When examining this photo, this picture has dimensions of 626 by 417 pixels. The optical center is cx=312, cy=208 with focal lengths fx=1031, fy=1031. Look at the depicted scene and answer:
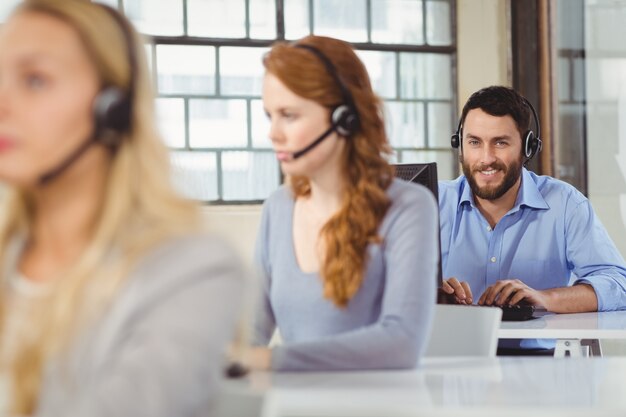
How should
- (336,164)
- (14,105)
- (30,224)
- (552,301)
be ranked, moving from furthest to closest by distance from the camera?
(552,301)
(336,164)
(30,224)
(14,105)

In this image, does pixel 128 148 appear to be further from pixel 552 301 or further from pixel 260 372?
pixel 552 301

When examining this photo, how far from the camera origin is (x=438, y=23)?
7613 millimetres

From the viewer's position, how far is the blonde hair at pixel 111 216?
105 centimetres

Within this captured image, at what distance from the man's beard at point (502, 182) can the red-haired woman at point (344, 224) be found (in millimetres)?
1377

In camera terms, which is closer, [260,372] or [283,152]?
[260,372]

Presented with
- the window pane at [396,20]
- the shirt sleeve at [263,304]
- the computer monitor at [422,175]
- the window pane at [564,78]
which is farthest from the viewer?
the window pane at [396,20]

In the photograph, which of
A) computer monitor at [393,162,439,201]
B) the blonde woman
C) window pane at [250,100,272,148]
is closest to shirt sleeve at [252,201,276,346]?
computer monitor at [393,162,439,201]

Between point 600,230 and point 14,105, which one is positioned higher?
point 14,105

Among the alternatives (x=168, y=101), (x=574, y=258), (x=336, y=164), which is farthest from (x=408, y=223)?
(x=168, y=101)

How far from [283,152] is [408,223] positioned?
0.27m

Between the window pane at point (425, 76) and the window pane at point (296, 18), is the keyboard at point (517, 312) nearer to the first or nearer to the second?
the window pane at point (296, 18)

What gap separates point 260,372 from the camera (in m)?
1.68

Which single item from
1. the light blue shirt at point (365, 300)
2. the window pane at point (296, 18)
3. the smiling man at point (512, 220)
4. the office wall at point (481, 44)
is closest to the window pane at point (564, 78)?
the office wall at point (481, 44)

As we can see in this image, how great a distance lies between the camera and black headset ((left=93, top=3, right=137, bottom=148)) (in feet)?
3.52
